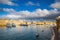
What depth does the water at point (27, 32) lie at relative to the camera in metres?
2.68

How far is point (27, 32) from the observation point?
273 cm

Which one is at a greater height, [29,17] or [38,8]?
[38,8]

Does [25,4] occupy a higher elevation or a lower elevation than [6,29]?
higher

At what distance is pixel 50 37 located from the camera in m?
2.69

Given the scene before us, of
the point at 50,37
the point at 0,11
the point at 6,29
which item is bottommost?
the point at 50,37

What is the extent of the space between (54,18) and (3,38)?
1114mm

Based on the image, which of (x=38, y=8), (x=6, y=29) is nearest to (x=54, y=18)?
(x=38, y=8)

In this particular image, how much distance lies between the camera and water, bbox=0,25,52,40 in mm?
2676

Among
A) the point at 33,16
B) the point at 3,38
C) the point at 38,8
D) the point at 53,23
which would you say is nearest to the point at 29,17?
the point at 33,16

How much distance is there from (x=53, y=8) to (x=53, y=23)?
0.31 meters

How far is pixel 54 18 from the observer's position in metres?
2.71

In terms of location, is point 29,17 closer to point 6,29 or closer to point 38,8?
point 38,8

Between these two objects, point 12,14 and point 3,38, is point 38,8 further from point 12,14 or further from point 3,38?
point 3,38

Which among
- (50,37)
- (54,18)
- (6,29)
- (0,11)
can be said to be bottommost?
(50,37)
